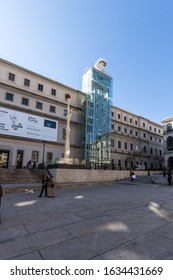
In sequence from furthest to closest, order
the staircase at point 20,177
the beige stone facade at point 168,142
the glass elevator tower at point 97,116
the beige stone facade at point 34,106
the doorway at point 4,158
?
the beige stone facade at point 168,142 < the glass elevator tower at point 97,116 < the beige stone facade at point 34,106 < the doorway at point 4,158 < the staircase at point 20,177

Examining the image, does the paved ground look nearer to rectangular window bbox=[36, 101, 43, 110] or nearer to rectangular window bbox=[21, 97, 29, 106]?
rectangular window bbox=[21, 97, 29, 106]

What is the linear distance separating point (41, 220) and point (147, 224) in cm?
365

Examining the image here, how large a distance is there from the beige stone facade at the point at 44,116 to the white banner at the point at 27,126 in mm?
675

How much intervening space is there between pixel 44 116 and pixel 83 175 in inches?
615

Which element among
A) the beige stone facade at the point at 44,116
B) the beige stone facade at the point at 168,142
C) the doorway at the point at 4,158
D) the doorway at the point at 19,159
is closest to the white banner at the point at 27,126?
the beige stone facade at the point at 44,116

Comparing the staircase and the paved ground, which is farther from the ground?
the staircase

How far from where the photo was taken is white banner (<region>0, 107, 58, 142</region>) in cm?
2675

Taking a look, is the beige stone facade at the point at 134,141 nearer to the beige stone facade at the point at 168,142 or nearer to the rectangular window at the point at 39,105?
the beige stone facade at the point at 168,142

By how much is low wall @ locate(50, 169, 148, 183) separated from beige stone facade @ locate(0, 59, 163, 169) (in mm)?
2605

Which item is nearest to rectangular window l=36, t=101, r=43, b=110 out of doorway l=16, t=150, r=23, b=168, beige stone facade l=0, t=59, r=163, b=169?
beige stone facade l=0, t=59, r=163, b=169

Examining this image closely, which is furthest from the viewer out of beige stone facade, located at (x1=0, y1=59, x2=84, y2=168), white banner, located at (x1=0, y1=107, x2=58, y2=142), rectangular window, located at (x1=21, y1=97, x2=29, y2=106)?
rectangular window, located at (x1=21, y1=97, x2=29, y2=106)

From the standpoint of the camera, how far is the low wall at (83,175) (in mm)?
19984
